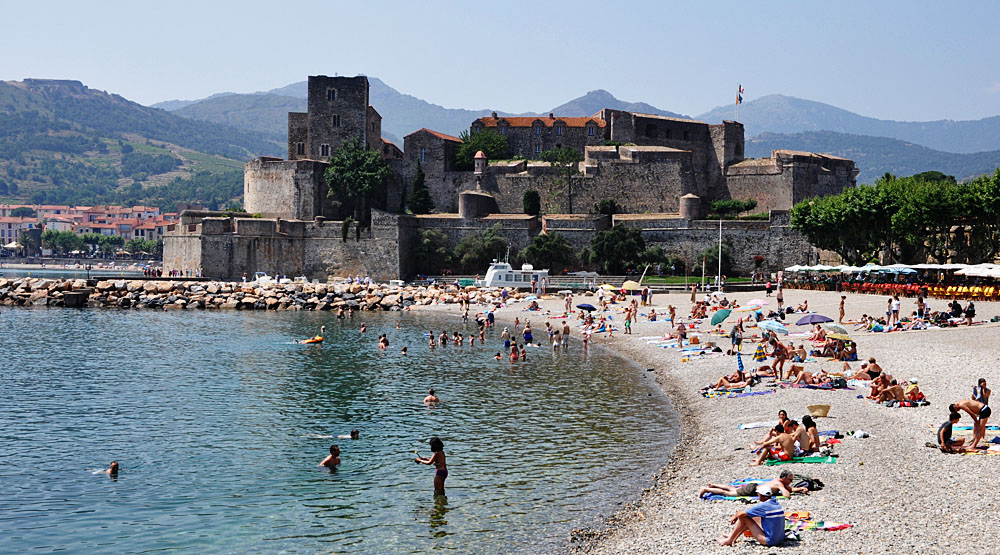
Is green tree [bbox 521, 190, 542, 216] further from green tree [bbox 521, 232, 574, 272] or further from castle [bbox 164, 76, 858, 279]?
green tree [bbox 521, 232, 574, 272]

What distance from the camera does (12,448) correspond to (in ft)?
59.5

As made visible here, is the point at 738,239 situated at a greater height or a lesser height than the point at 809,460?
greater

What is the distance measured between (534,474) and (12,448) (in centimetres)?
1083

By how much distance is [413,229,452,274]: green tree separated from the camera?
213 ft

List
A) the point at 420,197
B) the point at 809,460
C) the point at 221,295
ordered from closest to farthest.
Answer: the point at 809,460, the point at 221,295, the point at 420,197

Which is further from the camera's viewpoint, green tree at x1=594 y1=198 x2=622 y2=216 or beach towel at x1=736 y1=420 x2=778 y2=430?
green tree at x1=594 y1=198 x2=622 y2=216

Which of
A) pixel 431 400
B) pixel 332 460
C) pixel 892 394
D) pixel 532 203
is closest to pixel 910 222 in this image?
pixel 532 203

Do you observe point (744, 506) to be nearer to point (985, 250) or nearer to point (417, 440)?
point (417, 440)

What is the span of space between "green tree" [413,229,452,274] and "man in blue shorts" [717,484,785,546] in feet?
179

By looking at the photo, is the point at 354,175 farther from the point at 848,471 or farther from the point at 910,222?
the point at 848,471

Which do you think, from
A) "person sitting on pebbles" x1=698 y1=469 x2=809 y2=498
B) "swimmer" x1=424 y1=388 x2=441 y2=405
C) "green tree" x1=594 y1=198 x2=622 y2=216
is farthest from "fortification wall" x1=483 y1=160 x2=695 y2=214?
"person sitting on pebbles" x1=698 y1=469 x2=809 y2=498

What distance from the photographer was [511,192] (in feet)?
228

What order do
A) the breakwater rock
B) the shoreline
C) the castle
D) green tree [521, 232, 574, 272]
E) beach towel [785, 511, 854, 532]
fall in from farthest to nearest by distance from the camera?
the castle < green tree [521, 232, 574, 272] < the breakwater rock < beach towel [785, 511, 854, 532] < the shoreline

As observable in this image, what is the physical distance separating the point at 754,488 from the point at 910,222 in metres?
37.9
